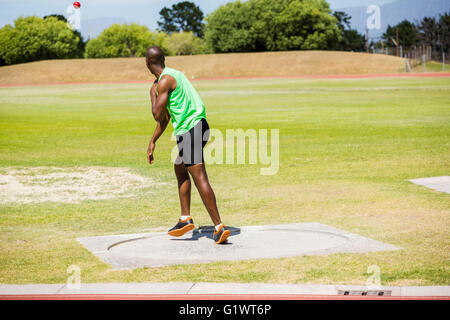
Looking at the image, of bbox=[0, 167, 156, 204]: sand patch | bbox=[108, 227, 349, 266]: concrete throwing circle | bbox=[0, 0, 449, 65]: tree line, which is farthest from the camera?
bbox=[0, 0, 449, 65]: tree line

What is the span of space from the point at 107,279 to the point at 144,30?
360ft

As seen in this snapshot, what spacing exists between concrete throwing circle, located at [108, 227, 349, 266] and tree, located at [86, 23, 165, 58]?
104490 millimetres

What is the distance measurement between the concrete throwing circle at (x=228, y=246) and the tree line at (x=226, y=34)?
95788mm

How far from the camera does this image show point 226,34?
345 ft

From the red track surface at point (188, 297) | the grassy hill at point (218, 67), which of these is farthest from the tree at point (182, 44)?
the red track surface at point (188, 297)

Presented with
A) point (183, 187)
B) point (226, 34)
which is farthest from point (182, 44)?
point (183, 187)

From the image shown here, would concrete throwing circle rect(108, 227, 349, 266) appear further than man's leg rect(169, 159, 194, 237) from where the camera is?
No

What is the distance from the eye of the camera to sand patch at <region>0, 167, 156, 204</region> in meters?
9.89

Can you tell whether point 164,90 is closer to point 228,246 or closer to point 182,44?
point 228,246

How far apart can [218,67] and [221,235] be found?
79570 mm

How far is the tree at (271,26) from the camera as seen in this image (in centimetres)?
10231

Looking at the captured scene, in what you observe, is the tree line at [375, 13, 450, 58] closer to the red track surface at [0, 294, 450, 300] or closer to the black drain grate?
the black drain grate

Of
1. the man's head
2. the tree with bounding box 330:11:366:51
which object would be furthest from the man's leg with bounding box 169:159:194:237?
the tree with bounding box 330:11:366:51
